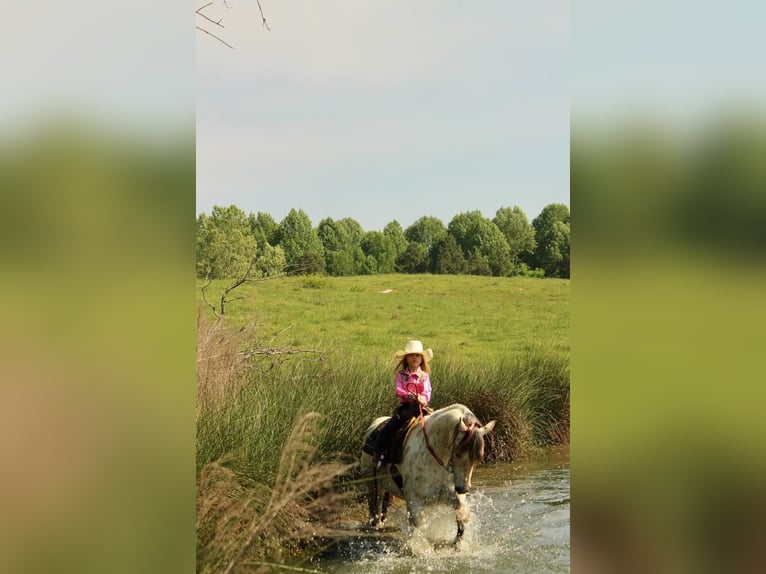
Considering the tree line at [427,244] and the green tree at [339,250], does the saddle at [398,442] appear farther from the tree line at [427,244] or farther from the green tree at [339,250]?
the green tree at [339,250]

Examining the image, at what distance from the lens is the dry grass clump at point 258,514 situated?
157 inches

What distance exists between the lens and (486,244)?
1563 inches

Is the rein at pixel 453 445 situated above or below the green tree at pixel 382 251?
below

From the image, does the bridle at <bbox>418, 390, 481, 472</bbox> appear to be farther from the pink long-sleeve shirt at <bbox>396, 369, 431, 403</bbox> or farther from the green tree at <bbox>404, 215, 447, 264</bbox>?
the green tree at <bbox>404, 215, 447, 264</bbox>

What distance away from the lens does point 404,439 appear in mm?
7832

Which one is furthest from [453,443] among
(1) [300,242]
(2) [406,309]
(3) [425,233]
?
(3) [425,233]

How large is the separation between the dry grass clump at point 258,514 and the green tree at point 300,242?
28.5 meters

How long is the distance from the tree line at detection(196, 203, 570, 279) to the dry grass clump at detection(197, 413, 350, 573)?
2806 cm

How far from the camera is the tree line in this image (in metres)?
36.8

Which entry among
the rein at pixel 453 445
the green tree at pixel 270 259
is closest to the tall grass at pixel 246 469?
the rein at pixel 453 445

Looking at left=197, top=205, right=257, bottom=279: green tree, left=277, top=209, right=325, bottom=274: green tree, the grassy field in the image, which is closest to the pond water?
the grassy field
